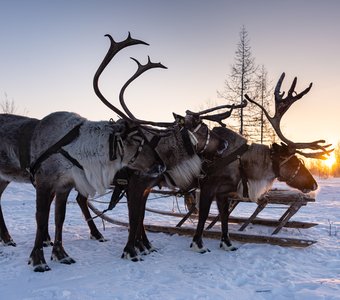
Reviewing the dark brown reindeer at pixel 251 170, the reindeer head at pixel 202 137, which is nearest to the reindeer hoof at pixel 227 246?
the dark brown reindeer at pixel 251 170

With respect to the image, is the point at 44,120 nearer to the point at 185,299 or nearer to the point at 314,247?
the point at 185,299

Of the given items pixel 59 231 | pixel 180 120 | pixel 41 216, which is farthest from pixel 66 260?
pixel 180 120

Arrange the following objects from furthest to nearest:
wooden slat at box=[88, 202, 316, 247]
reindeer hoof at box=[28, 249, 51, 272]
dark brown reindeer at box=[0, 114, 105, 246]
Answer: wooden slat at box=[88, 202, 316, 247], dark brown reindeer at box=[0, 114, 105, 246], reindeer hoof at box=[28, 249, 51, 272]

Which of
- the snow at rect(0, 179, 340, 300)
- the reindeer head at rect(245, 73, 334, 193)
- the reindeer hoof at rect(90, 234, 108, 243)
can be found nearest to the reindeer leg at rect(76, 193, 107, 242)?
the reindeer hoof at rect(90, 234, 108, 243)

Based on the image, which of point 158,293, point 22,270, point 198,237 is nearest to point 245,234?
point 198,237

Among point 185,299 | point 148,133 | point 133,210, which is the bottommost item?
point 185,299

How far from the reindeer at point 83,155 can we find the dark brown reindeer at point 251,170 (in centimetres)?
87

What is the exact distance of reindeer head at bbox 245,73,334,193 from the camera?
6484mm

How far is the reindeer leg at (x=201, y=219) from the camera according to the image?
598 centimetres

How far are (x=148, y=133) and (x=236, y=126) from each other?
15881mm

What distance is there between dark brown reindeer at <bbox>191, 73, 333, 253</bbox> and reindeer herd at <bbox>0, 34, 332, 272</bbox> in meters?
0.02

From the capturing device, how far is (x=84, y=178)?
17.4 ft

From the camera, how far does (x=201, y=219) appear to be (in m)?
6.15

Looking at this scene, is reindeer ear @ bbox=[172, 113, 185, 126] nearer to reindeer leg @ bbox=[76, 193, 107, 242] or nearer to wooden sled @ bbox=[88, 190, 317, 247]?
wooden sled @ bbox=[88, 190, 317, 247]
